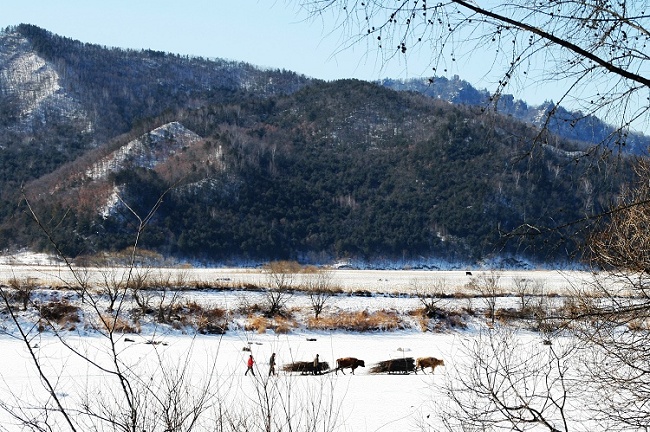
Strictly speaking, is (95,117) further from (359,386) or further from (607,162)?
(607,162)

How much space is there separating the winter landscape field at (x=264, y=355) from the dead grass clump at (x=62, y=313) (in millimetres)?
414

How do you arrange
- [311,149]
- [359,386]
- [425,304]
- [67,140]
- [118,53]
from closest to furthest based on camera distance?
[359,386] → [425,304] → [311,149] → [67,140] → [118,53]

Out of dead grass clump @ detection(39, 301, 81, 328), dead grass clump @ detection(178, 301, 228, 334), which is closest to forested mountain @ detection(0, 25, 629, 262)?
dead grass clump @ detection(39, 301, 81, 328)

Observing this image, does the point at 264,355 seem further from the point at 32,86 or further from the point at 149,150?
the point at 32,86

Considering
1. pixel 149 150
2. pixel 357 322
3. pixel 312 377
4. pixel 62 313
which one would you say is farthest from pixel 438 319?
pixel 149 150

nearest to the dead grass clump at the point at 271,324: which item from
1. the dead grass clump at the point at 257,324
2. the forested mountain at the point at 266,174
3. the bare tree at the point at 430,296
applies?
the dead grass clump at the point at 257,324

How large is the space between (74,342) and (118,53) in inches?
6495

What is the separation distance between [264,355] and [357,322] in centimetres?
1010

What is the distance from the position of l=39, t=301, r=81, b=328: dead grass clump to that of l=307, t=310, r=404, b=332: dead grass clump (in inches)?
450

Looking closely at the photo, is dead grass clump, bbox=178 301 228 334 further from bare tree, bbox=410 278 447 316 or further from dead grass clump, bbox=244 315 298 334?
bare tree, bbox=410 278 447 316

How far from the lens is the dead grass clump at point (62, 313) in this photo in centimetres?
2792

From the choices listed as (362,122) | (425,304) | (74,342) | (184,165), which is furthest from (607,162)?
(362,122)

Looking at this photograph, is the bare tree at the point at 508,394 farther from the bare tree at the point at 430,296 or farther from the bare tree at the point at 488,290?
the bare tree at the point at 488,290

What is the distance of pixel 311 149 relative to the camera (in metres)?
111
